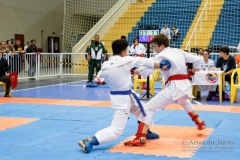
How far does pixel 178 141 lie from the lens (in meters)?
5.61

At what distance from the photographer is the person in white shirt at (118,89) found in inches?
196

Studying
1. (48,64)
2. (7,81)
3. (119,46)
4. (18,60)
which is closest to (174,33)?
(48,64)

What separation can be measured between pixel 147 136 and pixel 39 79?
39.4 ft

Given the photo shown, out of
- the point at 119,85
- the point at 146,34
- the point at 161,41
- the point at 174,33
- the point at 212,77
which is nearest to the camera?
the point at 119,85

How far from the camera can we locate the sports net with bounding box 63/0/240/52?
67.7 feet

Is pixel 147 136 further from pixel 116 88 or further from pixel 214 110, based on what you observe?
pixel 214 110

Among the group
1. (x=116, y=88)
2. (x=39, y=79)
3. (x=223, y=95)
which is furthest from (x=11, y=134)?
(x=39, y=79)

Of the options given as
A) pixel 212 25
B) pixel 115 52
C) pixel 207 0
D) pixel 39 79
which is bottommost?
pixel 39 79

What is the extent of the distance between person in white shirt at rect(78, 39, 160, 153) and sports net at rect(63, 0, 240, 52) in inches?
533

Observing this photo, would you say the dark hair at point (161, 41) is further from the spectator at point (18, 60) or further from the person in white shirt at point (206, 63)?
the spectator at point (18, 60)

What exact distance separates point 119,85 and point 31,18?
20684mm

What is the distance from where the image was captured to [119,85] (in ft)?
16.7

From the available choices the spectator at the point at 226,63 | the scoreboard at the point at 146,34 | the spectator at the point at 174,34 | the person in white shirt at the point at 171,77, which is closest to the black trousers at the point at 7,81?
the scoreboard at the point at 146,34

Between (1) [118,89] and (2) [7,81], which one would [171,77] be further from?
(2) [7,81]
